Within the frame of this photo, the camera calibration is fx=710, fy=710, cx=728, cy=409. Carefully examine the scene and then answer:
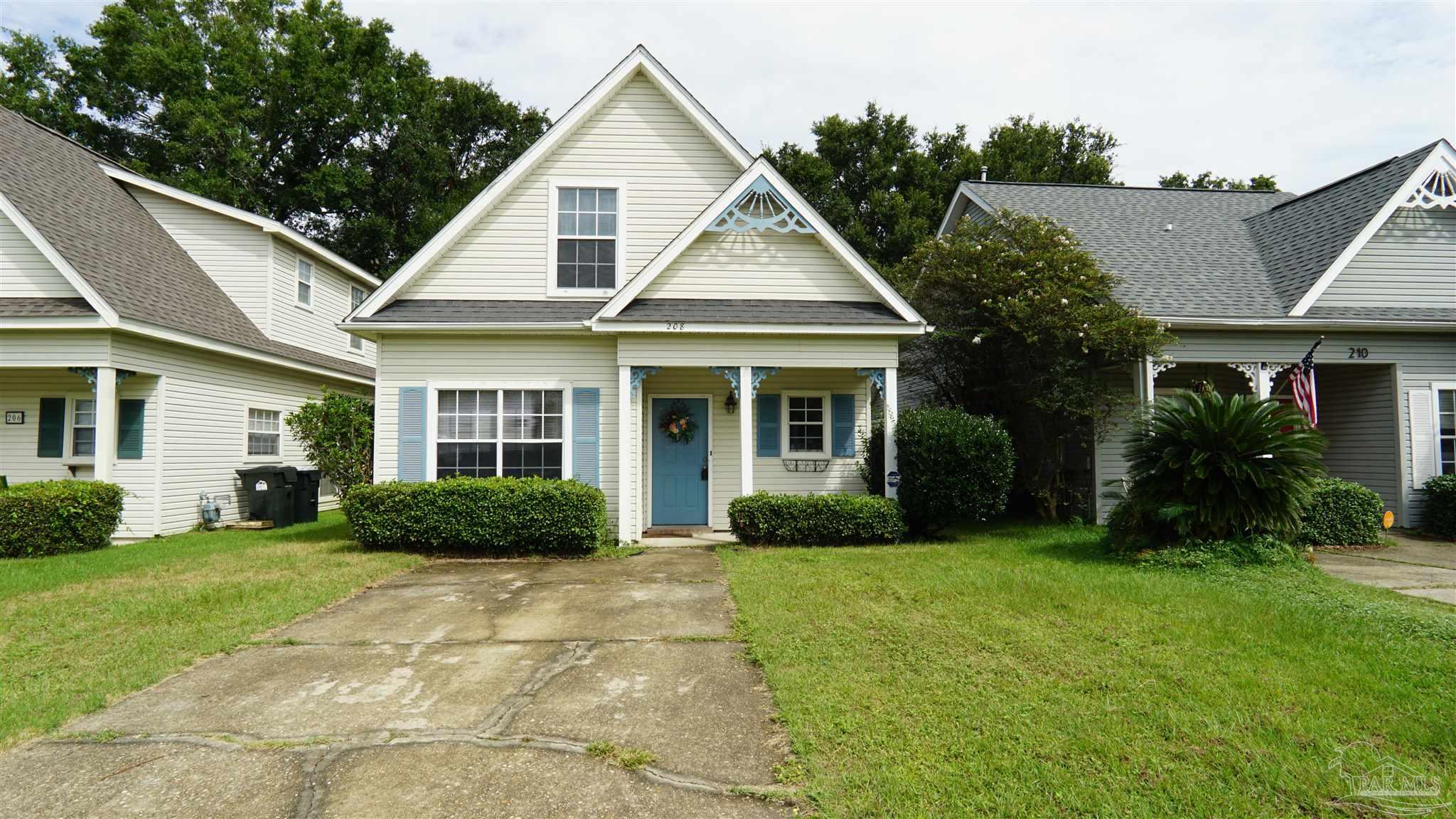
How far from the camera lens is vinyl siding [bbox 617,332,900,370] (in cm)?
1068

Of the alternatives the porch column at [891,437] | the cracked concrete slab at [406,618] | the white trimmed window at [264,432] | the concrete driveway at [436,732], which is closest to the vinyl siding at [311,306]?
the white trimmed window at [264,432]

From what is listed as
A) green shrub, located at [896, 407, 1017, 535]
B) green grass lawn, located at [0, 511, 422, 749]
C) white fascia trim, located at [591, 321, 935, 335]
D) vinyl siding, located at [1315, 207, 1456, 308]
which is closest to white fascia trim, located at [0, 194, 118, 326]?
green grass lawn, located at [0, 511, 422, 749]

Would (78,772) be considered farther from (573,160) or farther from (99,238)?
(99,238)

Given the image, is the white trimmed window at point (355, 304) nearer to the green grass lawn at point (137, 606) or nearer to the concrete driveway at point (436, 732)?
the green grass lawn at point (137, 606)

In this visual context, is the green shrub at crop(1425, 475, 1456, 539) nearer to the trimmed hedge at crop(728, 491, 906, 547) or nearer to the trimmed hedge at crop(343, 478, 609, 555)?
the trimmed hedge at crop(728, 491, 906, 547)

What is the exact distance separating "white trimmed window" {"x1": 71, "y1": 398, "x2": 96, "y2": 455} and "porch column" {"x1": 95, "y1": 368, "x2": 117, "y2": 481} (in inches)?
67.8

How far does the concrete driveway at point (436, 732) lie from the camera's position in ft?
10.7

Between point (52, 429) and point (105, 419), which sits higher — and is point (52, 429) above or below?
below

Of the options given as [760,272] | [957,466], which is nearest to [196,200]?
[760,272]

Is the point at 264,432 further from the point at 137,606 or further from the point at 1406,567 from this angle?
the point at 1406,567

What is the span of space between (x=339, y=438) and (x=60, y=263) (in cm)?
472

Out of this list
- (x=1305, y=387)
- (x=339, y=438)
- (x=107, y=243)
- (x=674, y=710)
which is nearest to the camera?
(x=674, y=710)

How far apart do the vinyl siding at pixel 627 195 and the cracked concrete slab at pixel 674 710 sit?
26.4ft

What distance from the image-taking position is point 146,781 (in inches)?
136
